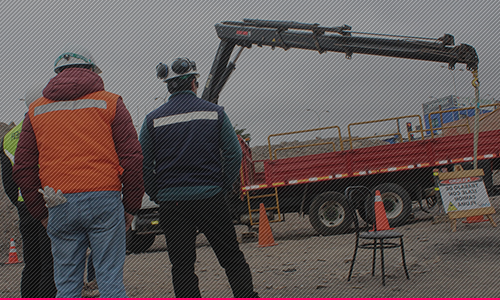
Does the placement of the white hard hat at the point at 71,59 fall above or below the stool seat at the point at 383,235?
above

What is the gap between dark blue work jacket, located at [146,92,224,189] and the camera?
10.5ft

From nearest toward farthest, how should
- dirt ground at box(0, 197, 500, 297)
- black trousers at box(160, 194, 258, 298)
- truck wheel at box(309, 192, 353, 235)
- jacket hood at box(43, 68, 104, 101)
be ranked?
jacket hood at box(43, 68, 104, 101) < black trousers at box(160, 194, 258, 298) < dirt ground at box(0, 197, 500, 297) < truck wheel at box(309, 192, 353, 235)

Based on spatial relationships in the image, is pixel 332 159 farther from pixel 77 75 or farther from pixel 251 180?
pixel 77 75

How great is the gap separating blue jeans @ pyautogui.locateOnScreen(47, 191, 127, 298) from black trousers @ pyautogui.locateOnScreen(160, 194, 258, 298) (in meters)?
0.53

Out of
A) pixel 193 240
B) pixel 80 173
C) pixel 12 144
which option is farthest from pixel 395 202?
pixel 80 173

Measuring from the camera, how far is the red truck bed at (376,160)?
10.7 m

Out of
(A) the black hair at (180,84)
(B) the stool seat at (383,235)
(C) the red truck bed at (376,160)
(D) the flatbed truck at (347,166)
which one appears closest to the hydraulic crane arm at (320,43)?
(D) the flatbed truck at (347,166)

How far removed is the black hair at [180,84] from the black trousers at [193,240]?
90cm

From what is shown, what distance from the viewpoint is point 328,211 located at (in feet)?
34.3

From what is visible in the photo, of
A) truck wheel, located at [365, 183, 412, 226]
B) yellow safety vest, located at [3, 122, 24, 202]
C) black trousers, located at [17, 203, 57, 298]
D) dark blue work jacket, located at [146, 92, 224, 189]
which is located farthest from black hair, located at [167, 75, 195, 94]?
truck wheel, located at [365, 183, 412, 226]

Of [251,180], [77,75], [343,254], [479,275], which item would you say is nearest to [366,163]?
[251,180]

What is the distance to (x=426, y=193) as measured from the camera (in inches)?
449

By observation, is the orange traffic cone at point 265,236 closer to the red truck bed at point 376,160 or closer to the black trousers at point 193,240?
the red truck bed at point 376,160

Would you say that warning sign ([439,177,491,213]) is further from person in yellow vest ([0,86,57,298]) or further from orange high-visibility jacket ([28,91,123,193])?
orange high-visibility jacket ([28,91,123,193])
